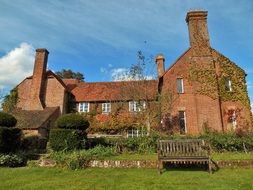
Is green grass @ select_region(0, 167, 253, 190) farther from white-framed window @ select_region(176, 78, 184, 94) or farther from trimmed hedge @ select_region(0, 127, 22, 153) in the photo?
white-framed window @ select_region(176, 78, 184, 94)

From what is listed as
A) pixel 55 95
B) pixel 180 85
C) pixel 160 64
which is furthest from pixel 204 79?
pixel 55 95

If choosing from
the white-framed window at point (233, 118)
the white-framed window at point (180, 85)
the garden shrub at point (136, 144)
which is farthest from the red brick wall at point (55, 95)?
the white-framed window at point (233, 118)

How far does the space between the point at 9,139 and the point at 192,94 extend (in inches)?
704

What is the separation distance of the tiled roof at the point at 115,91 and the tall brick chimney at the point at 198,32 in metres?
6.70

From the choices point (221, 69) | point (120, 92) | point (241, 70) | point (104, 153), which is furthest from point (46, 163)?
point (241, 70)

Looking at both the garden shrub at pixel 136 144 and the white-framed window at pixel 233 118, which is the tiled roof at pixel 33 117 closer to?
the garden shrub at pixel 136 144

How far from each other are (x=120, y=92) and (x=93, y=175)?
21.0m

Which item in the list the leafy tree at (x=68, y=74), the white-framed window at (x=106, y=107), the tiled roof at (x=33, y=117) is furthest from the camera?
the leafy tree at (x=68, y=74)

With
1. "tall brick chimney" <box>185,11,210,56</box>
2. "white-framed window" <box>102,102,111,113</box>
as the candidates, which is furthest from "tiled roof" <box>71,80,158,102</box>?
"tall brick chimney" <box>185,11,210,56</box>

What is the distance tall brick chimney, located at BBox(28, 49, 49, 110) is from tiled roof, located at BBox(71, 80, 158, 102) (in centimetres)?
435

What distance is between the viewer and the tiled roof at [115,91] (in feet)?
92.6

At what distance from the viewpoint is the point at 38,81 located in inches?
1276

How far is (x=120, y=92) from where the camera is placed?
3244cm

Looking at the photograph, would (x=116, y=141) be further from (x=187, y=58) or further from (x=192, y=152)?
(x=187, y=58)
